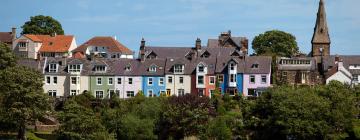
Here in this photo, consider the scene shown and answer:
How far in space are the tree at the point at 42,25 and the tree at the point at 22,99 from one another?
58.3m

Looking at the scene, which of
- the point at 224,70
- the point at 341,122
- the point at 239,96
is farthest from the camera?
the point at 224,70

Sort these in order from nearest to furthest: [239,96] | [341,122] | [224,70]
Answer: [341,122]
[239,96]
[224,70]

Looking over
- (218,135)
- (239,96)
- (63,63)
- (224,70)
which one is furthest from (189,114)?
(63,63)

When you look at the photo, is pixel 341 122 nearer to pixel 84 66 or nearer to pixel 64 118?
pixel 64 118

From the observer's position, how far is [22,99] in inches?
2965

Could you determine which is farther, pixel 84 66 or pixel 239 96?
pixel 84 66

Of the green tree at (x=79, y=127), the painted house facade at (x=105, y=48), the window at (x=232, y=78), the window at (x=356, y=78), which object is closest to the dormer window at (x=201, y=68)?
the window at (x=232, y=78)

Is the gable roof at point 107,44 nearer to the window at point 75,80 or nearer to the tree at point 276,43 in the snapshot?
the tree at point 276,43

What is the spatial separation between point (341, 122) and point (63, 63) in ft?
129

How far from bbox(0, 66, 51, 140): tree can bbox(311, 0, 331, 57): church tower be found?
47767 mm

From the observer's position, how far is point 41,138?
3051 inches

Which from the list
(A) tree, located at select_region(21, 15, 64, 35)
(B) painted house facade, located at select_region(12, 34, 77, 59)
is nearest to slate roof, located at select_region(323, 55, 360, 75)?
(B) painted house facade, located at select_region(12, 34, 77, 59)

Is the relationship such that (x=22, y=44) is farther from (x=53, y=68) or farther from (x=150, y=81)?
(x=150, y=81)

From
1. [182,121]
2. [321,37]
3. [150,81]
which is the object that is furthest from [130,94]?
[321,37]
